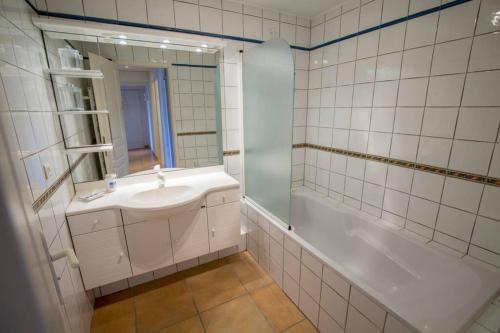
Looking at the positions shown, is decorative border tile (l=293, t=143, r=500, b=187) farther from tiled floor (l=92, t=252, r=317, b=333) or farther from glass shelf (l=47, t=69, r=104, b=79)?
glass shelf (l=47, t=69, r=104, b=79)

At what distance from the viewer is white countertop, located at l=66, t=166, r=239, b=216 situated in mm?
1528

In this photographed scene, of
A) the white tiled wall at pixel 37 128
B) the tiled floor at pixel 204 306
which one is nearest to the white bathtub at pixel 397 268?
the tiled floor at pixel 204 306

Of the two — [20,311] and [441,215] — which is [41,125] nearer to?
[20,311]

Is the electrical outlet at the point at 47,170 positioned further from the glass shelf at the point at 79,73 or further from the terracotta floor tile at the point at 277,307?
the terracotta floor tile at the point at 277,307

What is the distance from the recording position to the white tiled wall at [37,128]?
0.97 m

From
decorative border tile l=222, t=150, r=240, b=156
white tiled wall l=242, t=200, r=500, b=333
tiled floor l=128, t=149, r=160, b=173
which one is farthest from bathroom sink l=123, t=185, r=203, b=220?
white tiled wall l=242, t=200, r=500, b=333

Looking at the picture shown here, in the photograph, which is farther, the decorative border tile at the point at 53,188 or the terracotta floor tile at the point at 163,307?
the terracotta floor tile at the point at 163,307

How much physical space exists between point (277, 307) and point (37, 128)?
1.84 metres

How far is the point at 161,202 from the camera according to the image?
161 centimetres

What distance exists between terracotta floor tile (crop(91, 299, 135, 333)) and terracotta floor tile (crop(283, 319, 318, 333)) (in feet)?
3.47

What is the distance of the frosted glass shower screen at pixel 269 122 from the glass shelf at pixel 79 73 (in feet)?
3.73

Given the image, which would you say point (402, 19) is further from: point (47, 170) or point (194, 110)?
point (47, 170)

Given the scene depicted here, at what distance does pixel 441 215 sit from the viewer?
159cm

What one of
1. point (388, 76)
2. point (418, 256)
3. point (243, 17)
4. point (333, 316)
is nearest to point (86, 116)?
point (243, 17)
